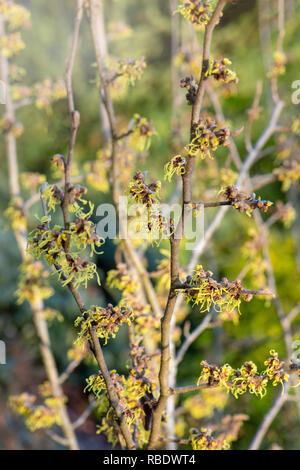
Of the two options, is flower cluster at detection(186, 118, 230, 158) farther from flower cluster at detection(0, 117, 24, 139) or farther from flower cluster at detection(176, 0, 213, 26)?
flower cluster at detection(0, 117, 24, 139)

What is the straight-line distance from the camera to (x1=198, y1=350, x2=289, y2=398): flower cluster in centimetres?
57

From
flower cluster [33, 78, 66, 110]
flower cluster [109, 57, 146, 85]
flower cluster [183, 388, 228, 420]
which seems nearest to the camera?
flower cluster [109, 57, 146, 85]

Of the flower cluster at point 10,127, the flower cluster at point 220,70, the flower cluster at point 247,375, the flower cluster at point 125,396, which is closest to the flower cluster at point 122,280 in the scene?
the flower cluster at point 125,396

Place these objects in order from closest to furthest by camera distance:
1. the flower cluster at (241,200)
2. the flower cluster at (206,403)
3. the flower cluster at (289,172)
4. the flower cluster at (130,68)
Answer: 1. the flower cluster at (241,200)
2. the flower cluster at (130,68)
3. the flower cluster at (289,172)
4. the flower cluster at (206,403)

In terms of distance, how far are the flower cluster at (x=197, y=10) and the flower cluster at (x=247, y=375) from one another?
0.49 metres

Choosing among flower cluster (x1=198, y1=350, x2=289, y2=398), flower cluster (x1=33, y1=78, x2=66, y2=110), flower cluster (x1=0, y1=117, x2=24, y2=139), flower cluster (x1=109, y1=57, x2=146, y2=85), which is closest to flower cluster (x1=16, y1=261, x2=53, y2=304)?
flower cluster (x1=0, y1=117, x2=24, y2=139)

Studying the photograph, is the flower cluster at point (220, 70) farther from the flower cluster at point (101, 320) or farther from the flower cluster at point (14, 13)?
the flower cluster at point (14, 13)

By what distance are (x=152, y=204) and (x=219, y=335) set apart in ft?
5.12

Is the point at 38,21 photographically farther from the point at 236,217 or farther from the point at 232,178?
the point at 232,178

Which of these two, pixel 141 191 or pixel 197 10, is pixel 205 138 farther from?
pixel 197 10

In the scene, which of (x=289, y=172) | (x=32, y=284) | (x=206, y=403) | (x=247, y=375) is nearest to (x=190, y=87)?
(x=247, y=375)

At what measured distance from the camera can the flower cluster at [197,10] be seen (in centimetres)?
62

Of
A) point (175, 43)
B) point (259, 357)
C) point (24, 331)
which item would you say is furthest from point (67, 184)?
point (24, 331)

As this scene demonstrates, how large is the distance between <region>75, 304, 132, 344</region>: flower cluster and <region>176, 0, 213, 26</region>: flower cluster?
435 mm
